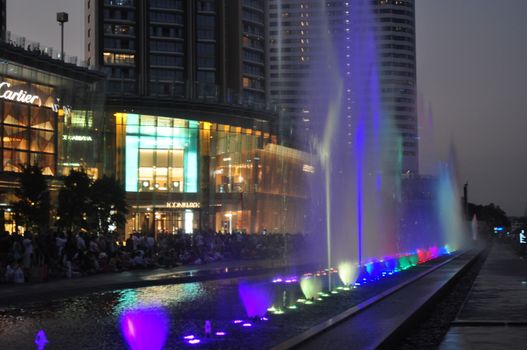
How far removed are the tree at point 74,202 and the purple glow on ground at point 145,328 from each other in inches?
1146

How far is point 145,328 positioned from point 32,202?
29974 mm

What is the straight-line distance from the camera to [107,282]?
2127 cm

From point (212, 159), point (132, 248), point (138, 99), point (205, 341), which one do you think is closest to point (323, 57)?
point (132, 248)

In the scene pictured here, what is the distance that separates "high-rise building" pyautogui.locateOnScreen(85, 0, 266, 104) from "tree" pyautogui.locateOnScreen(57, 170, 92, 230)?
208 ft

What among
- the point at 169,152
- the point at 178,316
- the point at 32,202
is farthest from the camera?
the point at 169,152

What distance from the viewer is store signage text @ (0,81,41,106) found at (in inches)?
1848

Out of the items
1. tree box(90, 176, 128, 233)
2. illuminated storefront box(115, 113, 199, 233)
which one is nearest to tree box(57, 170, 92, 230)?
tree box(90, 176, 128, 233)

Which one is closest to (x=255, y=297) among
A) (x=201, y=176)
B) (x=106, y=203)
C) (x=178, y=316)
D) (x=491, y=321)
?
(x=178, y=316)

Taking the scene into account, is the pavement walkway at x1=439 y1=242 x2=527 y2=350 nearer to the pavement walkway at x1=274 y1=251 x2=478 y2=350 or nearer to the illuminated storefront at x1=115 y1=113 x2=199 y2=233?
the pavement walkway at x1=274 y1=251 x2=478 y2=350

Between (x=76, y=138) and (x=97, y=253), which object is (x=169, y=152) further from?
(x=97, y=253)

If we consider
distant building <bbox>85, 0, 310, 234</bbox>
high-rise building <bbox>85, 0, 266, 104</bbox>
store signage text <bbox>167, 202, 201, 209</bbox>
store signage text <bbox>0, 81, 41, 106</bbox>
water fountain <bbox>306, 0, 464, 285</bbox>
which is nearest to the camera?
water fountain <bbox>306, 0, 464, 285</bbox>

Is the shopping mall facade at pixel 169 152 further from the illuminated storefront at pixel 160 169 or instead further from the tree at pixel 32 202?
the tree at pixel 32 202

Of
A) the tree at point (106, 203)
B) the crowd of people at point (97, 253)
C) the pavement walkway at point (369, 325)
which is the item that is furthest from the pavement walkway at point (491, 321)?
the tree at point (106, 203)

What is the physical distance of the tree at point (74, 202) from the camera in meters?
43.1
